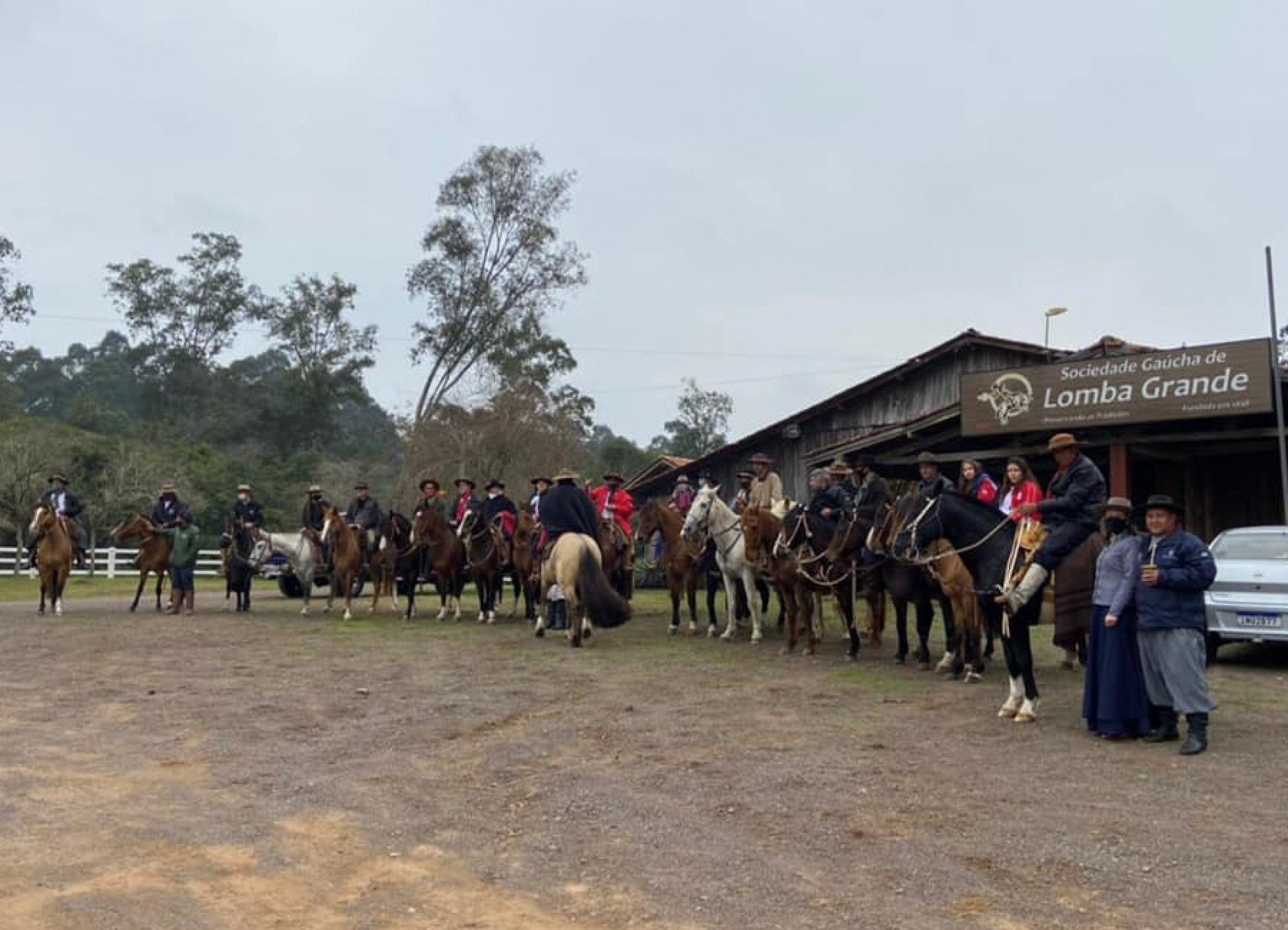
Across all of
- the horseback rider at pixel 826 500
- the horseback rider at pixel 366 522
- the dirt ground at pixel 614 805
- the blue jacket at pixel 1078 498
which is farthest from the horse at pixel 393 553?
the blue jacket at pixel 1078 498

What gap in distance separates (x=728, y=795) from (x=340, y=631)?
33.9 feet

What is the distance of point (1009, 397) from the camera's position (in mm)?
18375

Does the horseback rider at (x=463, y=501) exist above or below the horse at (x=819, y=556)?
above

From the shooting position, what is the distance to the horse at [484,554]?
17.0 m

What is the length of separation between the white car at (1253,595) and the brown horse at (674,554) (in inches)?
253

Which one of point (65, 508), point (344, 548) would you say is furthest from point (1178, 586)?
point (65, 508)

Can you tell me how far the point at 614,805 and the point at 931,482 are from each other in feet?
19.7

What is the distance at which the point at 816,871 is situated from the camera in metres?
5.11

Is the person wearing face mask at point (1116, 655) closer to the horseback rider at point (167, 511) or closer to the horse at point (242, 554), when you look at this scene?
the horse at point (242, 554)

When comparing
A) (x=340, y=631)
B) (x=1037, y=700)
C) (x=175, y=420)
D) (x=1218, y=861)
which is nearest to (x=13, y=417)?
(x=175, y=420)

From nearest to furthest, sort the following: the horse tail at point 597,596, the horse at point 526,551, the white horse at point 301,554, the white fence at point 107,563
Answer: the horse tail at point 597,596 < the horse at point 526,551 < the white horse at point 301,554 < the white fence at point 107,563

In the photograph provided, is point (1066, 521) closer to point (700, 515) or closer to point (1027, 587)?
point (1027, 587)

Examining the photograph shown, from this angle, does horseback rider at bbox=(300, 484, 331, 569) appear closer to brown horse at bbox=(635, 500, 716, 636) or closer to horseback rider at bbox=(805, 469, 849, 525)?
brown horse at bbox=(635, 500, 716, 636)

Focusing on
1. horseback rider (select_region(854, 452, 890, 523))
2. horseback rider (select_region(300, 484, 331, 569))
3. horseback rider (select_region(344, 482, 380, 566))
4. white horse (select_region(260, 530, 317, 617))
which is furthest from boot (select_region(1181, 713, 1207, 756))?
white horse (select_region(260, 530, 317, 617))
